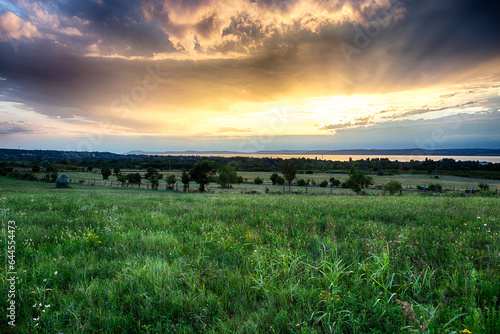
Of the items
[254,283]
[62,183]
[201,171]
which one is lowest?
[62,183]

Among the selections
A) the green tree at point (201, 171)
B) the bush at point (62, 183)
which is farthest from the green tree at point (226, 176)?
the bush at point (62, 183)

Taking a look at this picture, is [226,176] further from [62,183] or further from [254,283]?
[254,283]

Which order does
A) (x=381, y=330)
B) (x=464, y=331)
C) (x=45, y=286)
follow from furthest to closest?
(x=45, y=286) → (x=381, y=330) → (x=464, y=331)

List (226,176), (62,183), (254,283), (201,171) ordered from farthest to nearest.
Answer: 1. (226,176)
2. (201,171)
3. (62,183)
4. (254,283)

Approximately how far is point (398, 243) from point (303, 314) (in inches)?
128

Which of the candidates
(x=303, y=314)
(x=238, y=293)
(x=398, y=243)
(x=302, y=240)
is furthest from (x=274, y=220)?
(x=303, y=314)

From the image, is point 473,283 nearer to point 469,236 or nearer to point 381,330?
point 381,330

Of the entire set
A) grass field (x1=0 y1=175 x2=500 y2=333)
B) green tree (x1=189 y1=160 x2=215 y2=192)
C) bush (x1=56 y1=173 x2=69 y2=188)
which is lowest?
bush (x1=56 y1=173 x2=69 y2=188)

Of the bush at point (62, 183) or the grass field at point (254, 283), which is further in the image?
the bush at point (62, 183)

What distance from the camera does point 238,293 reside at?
10.1 ft

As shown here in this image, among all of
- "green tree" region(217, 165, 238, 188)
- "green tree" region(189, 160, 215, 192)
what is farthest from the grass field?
"green tree" region(217, 165, 238, 188)

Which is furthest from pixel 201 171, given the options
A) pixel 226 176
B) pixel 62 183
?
pixel 62 183

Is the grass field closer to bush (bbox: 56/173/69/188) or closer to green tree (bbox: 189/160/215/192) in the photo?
green tree (bbox: 189/160/215/192)

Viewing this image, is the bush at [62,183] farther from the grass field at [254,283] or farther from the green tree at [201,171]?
the grass field at [254,283]
